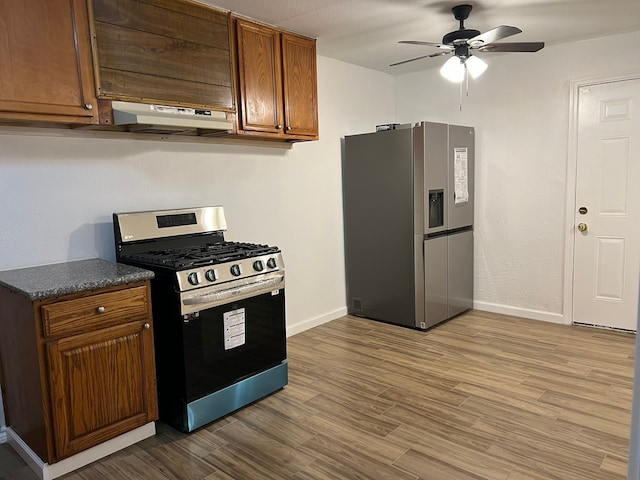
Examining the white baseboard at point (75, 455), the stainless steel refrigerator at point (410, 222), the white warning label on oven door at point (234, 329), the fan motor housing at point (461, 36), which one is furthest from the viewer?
the stainless steel refrigerator at point (410, 222)

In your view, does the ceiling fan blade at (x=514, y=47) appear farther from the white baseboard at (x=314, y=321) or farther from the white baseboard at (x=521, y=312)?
the white baseboard at (x=314, y=321)

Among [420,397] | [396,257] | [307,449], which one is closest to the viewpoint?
[307,449]

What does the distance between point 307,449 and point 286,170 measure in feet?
7.19

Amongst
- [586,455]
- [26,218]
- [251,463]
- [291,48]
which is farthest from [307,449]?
[291,48]

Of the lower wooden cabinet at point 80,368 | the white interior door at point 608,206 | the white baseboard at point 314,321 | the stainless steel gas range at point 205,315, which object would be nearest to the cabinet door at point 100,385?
the lower wooden cabinet at point 80,368

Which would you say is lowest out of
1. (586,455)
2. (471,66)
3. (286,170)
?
(586,455)

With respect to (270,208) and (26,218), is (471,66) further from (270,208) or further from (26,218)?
(26,218)

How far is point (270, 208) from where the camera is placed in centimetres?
363

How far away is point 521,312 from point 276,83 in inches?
116

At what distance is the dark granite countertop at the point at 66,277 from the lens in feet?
6.39

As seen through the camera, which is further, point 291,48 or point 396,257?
point 396,257

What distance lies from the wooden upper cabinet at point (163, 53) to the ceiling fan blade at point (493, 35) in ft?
5.04

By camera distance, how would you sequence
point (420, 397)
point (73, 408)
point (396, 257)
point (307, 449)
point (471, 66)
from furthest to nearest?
point (396, 257) → point (471, 66) → point (420, 397) → point (307, 449) → point (73, 408)

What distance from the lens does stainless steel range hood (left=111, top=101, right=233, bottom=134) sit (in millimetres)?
2371
